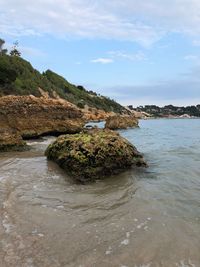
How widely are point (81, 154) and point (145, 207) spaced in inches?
126

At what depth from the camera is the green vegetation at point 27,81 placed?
159ft

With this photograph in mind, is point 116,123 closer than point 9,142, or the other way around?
point 9,142

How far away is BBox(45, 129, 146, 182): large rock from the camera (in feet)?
31.8

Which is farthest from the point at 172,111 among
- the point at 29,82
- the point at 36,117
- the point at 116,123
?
the point at 36,117

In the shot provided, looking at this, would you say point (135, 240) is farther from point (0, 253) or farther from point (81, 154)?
point (81, 154)

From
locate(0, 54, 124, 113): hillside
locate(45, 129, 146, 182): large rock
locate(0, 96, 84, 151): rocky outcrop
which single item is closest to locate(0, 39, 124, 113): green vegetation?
locate(0, 54, 124, 113): hillside

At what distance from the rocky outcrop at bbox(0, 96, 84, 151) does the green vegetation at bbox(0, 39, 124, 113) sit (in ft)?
70.3

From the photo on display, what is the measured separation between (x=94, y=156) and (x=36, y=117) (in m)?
11.5

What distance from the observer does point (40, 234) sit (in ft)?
18.3

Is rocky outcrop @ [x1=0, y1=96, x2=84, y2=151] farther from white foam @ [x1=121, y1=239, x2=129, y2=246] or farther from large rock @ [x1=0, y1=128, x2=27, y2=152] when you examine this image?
white foam @ [x1=121, y1=239, x2=129, y2=246]

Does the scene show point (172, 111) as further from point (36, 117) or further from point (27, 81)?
point (36, 117)

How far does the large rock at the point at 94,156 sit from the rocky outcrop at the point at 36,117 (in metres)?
6.74

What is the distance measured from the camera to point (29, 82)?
66.1 meters

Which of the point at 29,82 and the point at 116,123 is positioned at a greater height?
the point at 29,82
